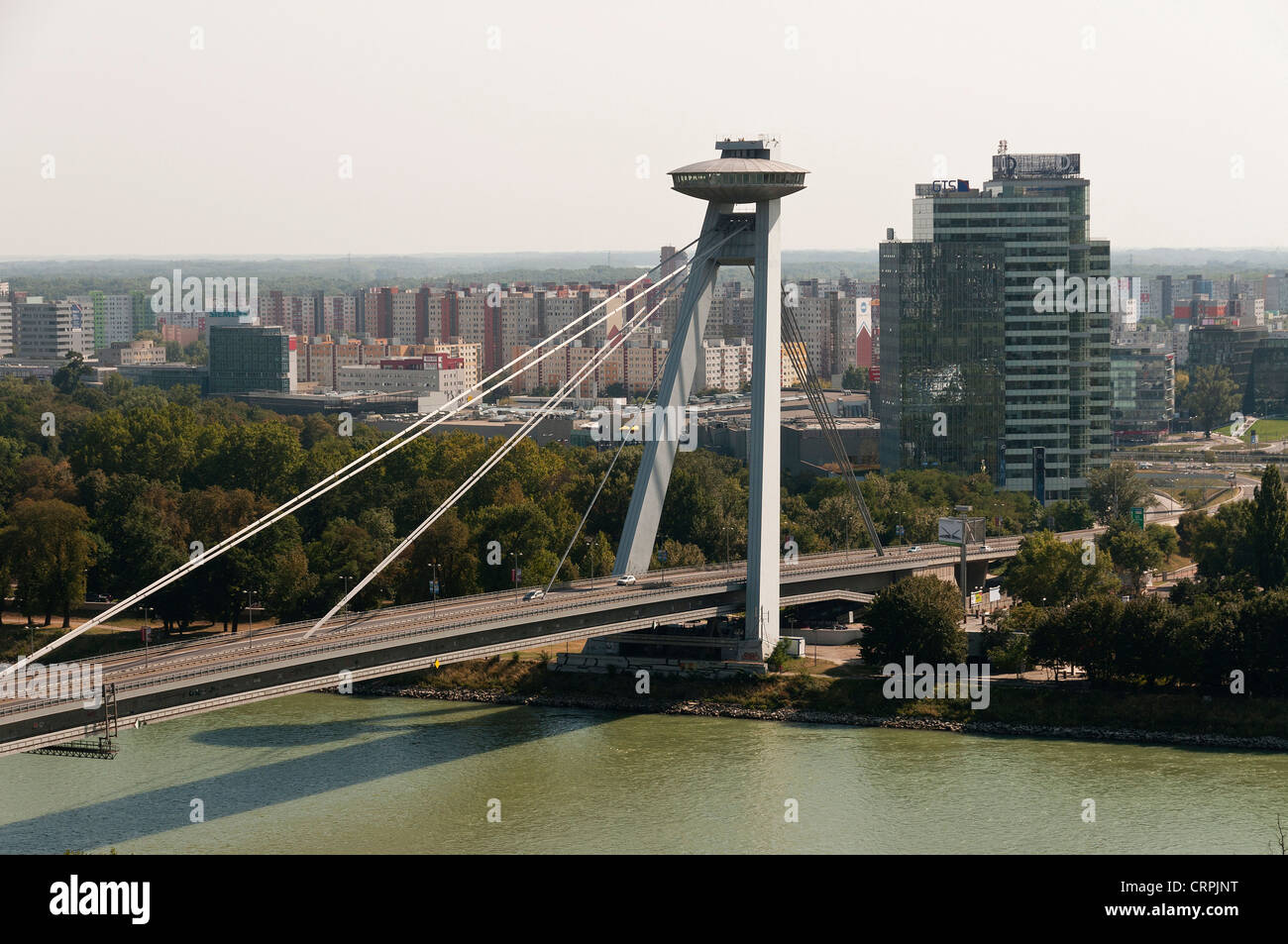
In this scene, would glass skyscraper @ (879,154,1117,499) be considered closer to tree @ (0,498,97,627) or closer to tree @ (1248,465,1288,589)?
tree @ (1248,465,1288,589)

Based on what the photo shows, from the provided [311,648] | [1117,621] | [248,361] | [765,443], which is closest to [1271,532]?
[1117,621]

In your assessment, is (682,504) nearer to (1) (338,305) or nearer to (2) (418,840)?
(2) (418,840)

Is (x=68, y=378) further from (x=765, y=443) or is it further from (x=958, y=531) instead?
(x=765, y=443)

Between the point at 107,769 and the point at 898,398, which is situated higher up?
the point at 898,398

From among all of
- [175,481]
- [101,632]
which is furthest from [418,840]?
[175,481]

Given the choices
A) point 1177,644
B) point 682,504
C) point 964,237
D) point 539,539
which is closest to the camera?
point 1177,644

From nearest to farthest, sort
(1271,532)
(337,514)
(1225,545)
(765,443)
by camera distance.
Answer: (765,443)
(1271,532)
(1225,545)
(337,514)

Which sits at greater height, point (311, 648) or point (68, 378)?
point (68, 378)
